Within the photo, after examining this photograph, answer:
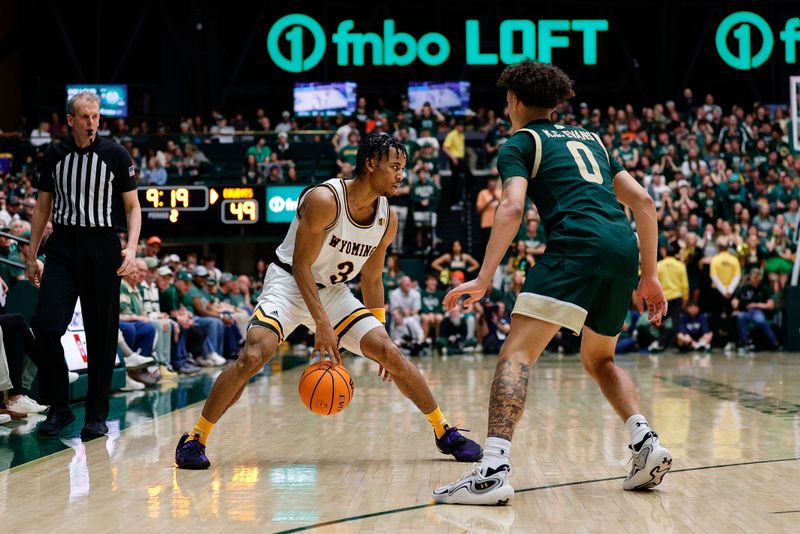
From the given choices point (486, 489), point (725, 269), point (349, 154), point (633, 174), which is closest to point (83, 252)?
point (486, 489)

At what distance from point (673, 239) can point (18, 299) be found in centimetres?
1130

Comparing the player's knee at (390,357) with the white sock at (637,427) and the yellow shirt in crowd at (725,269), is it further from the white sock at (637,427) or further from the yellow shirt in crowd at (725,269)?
the yellow shirt in crowd at (725,269)

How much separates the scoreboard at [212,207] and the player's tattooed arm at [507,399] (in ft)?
47.1

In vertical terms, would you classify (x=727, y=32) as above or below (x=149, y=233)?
above

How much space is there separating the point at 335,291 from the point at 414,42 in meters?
23.7

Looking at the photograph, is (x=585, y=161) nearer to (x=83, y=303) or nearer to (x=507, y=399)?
(x=507, y=399)

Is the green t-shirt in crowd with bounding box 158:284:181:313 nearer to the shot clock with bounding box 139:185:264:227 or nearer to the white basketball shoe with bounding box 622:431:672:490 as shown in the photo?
the shot clock with bounding box 139:185:264:227

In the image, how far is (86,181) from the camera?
603 cm

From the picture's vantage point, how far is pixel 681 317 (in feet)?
51.8

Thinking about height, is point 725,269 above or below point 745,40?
below

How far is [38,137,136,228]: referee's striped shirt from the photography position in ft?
19.7

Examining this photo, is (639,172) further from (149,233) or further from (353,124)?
(149,233)

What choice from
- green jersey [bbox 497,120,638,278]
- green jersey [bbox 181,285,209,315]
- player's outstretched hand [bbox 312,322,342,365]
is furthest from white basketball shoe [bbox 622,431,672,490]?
green jersey [bbox 181,285,209,315]

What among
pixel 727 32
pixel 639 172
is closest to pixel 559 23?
pixel 727 32
